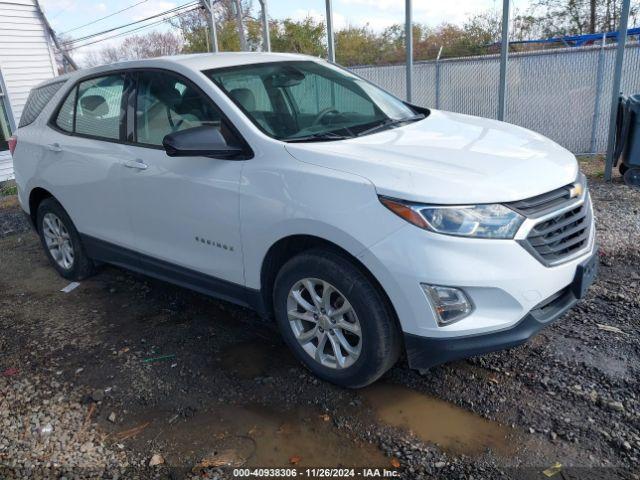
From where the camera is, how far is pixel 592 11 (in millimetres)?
19000

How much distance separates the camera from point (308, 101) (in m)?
3.79

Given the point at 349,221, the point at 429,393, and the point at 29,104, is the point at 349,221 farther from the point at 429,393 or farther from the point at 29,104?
the point at 29,104

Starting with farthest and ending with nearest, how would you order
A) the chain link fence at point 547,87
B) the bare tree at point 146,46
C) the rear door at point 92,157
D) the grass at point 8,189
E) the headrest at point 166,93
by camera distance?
the bare tree at point 146,46 → the grass at point 8,189 → the chain link fence at point 547,87 → the rear door at point 92,157 → the headrest at point 166,93

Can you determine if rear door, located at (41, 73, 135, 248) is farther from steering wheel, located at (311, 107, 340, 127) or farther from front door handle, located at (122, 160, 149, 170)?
steering wheel, located at (311, 107, 340, 127)

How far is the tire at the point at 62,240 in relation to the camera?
4.83 meters

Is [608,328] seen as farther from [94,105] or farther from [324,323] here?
[94,105]

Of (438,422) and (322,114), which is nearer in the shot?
(438,422)

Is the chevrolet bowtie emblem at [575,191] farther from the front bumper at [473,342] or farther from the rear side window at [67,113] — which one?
the rear side window at [67,113]

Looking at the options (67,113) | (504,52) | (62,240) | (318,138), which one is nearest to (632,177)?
(504,52)

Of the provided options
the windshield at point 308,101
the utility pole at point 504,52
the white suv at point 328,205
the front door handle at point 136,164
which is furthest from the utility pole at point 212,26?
the front door handle at point 136,164

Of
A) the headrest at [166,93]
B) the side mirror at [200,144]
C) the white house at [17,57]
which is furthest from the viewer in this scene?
the white house at [17,57]

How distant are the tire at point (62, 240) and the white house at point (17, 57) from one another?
7.49 meters

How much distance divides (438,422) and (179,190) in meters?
2.05

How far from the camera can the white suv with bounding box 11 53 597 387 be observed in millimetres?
2578
